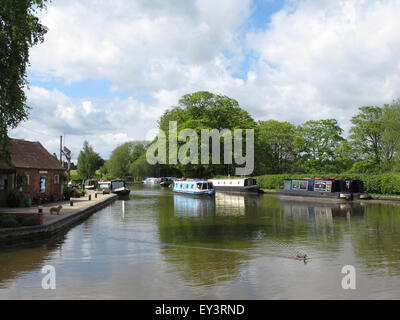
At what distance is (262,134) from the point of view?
6906cm

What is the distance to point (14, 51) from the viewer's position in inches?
658

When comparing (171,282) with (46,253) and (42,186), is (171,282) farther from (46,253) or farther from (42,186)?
(42,186)

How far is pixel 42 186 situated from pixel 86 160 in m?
67.1

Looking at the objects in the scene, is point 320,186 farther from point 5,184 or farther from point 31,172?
point 5,184

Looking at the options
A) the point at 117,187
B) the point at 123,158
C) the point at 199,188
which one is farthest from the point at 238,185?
the point at 123,158

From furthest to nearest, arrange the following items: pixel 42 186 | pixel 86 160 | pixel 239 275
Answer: pixel 86 160 < pixel 42 186 < pixel 239 275

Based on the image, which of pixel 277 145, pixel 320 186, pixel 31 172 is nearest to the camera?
pixel 31 172

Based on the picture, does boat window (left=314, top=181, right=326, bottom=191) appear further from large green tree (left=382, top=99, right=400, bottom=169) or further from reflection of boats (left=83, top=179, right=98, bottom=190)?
reflection of boats (left=83, top=179, right=98, bottom=190)

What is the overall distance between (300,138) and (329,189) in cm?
2296

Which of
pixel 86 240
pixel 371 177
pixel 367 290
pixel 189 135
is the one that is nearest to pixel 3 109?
pixel 86 240

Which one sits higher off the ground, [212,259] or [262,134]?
[262,134]

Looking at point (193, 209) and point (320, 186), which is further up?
point (320, 186)

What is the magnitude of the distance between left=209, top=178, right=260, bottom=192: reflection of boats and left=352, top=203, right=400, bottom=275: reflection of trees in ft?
100

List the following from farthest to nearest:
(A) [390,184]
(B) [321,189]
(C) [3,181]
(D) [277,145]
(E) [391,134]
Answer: (D) [277,145]
(E) [391,134]
(B) [321,189]
(A) [390,184]
(C) [3,181]
